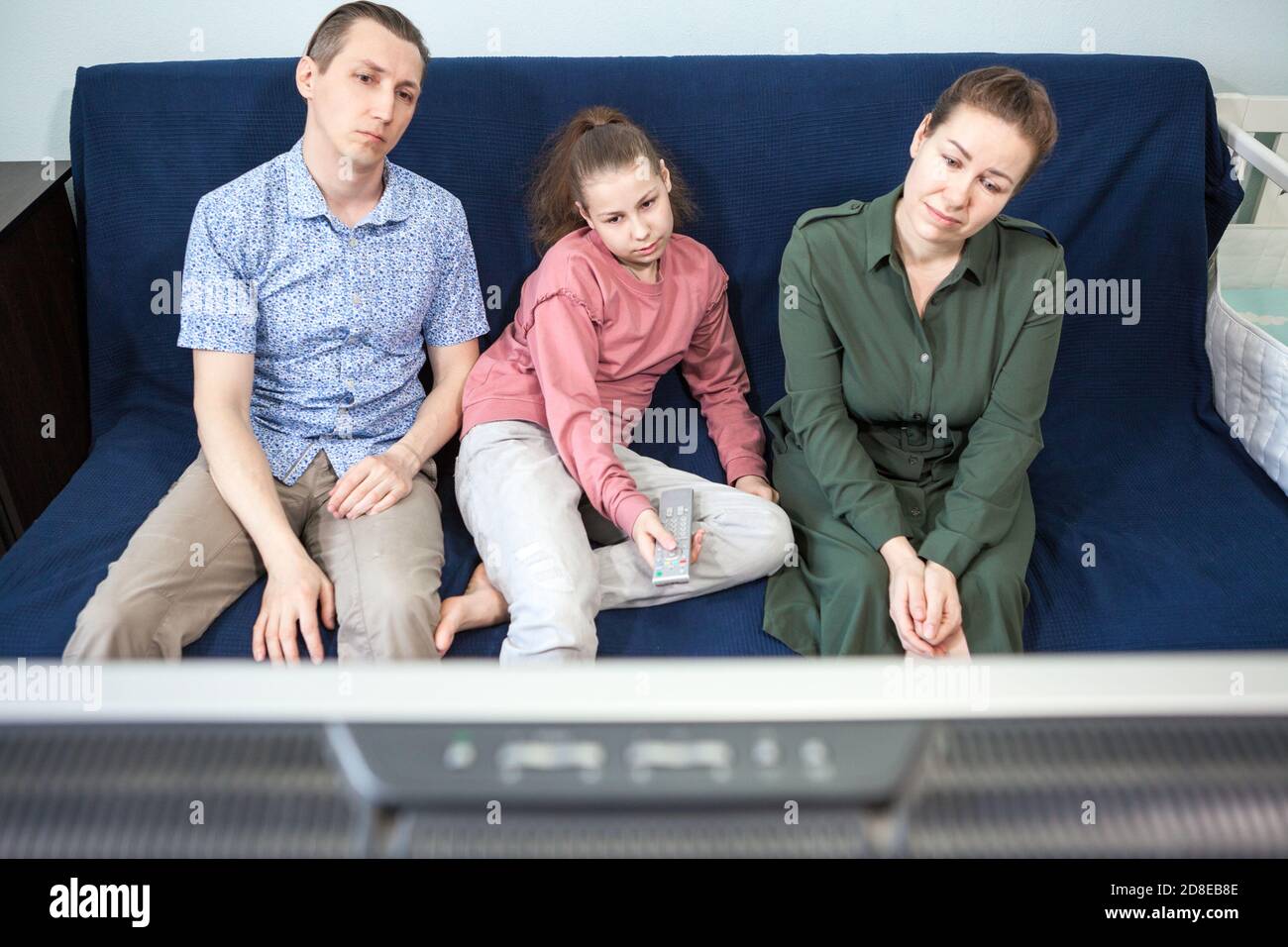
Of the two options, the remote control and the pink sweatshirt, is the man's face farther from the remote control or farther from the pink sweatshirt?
the remote control

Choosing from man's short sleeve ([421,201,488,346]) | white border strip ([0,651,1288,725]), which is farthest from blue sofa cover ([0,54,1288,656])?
white border strip ([0,651,1288,725])

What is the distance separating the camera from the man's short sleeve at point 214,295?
1.44m

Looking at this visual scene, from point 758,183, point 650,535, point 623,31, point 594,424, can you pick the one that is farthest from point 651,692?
point 623,31

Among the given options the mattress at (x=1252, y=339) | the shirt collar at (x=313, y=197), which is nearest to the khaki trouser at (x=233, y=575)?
the shirt collar at (x=313, y=197)

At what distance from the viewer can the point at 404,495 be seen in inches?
59.1

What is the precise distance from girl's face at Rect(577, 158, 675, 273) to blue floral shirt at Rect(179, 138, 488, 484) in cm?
24

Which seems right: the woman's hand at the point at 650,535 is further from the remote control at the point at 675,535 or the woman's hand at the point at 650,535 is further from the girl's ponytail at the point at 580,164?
the girl's ponytail at the point at 580,164

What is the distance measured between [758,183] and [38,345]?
3.80 ft

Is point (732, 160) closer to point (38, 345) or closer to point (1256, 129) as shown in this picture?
point (1256, 129)

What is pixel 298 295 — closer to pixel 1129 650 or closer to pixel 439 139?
pixel 439 139

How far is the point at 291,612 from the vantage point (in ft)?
4.38

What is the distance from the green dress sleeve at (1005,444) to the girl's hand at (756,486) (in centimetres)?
23
